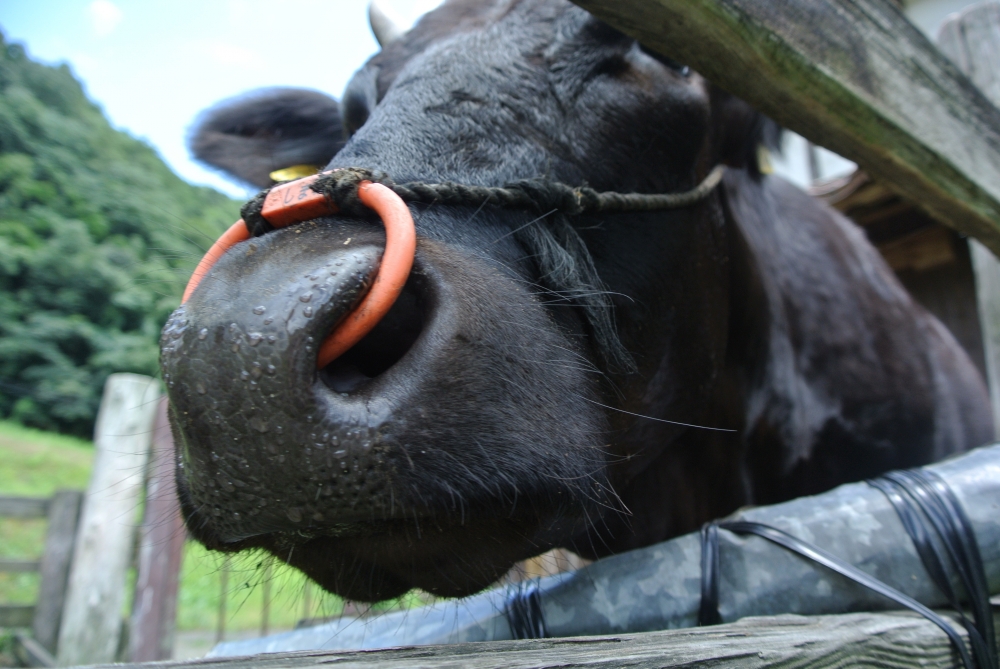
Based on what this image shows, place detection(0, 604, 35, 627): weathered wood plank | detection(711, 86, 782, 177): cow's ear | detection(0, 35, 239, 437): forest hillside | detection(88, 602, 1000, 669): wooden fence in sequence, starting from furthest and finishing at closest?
1. detection(0, 35, 239, 437): forest hillside
2. detection(0, 604, 35, 627): weathered wood plank
3. detection(711, 86, 782, 177): cow's ear
4. detection(88, 602, 1000, 669): wooden fence

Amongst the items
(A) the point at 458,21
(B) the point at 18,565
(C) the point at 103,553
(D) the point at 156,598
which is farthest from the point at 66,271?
(A) the point at 458,21

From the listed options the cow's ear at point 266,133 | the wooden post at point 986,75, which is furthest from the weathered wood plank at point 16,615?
the wooden post at point 986,75

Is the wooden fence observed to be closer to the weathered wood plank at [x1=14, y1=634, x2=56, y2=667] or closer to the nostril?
the nostril

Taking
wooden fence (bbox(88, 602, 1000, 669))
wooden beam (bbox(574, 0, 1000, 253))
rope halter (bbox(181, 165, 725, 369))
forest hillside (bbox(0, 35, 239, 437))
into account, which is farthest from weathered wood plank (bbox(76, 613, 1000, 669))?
forest hillside (bbox(0, 35, 239, 437))

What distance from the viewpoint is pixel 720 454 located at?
2100 millimetres

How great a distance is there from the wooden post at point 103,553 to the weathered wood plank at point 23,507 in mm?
1034

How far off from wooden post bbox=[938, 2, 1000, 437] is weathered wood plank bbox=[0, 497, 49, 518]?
22.3ft

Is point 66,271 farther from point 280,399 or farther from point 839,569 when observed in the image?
point 839,569

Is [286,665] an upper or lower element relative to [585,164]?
lower

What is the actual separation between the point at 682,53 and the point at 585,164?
319mm

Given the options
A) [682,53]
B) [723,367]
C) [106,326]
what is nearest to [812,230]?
[723,367]

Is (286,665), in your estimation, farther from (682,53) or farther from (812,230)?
(812,230)

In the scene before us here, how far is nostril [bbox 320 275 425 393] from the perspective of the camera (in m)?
0.97

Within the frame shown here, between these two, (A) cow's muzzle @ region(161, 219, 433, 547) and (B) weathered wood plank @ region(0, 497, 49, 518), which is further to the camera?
(B) weathered wood plank @ region(0, 497, 49, 518)
